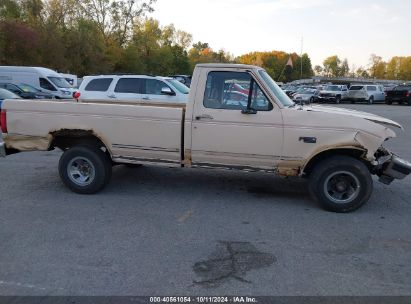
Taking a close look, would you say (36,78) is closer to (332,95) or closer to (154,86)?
(154,86)

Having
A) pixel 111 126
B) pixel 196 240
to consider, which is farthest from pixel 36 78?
pixel 196 240

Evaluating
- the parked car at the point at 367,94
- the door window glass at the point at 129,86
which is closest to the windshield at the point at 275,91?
the door window glass at the point at 129,86

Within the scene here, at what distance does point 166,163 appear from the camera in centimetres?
645

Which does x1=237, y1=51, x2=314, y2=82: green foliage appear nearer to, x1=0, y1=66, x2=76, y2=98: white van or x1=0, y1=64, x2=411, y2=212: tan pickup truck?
x1=0, y1=66, x2=76, y2=98: white van

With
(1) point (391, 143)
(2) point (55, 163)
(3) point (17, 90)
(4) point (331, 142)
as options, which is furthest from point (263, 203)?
(3) point (17, 90)

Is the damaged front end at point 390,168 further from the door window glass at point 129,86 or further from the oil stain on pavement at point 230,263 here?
the door window glass at point 129,86

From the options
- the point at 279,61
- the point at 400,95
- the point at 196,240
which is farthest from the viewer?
the point at 279,61

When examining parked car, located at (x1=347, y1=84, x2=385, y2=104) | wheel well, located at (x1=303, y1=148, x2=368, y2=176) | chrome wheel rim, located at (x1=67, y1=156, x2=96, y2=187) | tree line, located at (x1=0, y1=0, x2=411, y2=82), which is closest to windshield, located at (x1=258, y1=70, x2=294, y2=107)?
wheel well, located at (x1=303, y1=148, x2=368, y2=176)

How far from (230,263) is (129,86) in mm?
10677

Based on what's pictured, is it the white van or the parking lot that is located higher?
the white van

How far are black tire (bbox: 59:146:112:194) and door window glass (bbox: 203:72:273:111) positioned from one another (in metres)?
1.82

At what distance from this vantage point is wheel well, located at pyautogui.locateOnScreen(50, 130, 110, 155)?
655cm

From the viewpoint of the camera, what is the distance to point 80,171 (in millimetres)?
6711

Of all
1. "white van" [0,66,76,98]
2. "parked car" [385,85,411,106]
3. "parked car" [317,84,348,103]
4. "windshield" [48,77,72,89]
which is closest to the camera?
"white van" [0,66,76,98]
